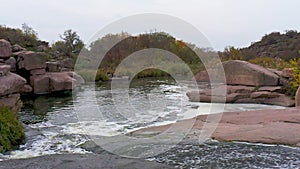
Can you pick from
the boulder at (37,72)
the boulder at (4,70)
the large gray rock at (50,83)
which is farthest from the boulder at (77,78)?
the boulder at (4,70)

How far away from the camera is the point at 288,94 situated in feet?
41.0

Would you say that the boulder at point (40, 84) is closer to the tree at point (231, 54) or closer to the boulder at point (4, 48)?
the boulder at point (4, 48)

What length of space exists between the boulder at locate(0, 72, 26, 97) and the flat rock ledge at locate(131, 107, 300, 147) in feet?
11.4

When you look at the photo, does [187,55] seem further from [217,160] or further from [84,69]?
[217,160]

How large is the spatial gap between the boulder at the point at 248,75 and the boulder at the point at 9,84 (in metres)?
8.41

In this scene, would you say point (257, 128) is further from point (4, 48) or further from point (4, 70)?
point (4, 48)

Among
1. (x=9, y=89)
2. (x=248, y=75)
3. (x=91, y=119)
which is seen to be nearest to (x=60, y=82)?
(x=91, y=119)

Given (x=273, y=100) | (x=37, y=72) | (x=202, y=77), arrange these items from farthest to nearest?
(x=202, y=77) → (x=37, y=72) → (x=273, y=100)

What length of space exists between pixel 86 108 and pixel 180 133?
546 cm

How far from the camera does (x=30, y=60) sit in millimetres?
17062

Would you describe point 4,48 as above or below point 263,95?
above

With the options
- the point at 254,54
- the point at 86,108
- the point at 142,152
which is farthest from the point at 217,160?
the point at 254,54

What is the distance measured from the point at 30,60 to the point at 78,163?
510 inches

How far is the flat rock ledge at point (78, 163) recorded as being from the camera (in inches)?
198
